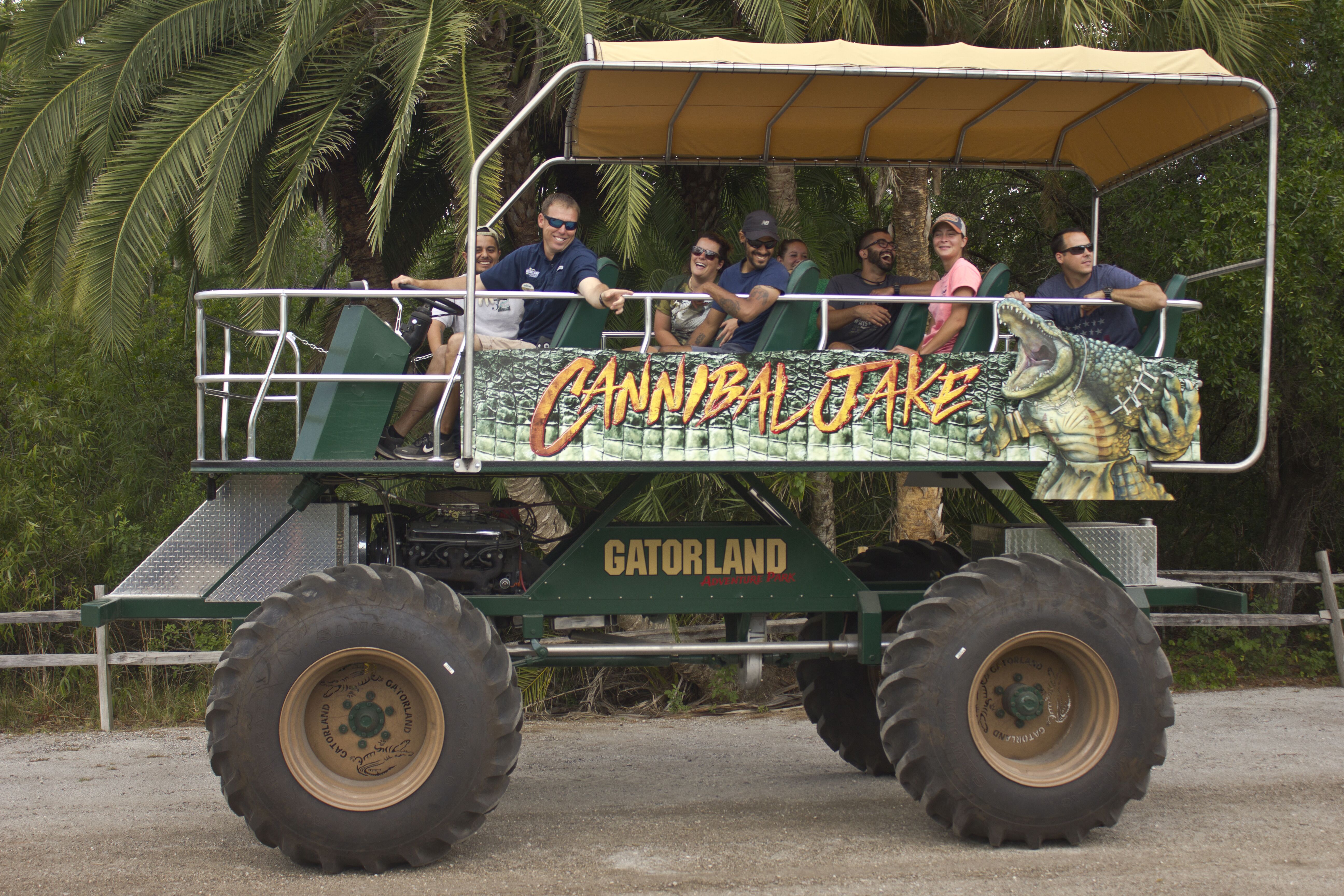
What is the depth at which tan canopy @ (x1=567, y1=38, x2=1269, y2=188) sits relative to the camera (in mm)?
4891

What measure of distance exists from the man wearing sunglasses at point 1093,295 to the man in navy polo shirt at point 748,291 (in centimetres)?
118

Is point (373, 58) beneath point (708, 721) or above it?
above

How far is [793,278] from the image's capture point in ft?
17.3

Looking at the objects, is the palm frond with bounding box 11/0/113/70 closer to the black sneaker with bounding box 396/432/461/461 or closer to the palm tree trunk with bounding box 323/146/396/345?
the palm tree trunk with bounding box 323/146/396/345

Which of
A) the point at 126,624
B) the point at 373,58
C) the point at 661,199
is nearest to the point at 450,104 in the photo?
the point at 373,58

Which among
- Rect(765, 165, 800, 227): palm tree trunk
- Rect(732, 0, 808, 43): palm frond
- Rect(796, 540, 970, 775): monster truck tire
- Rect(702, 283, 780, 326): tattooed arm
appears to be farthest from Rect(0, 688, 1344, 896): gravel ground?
Rect(732, 0, 808, 43): palm frond

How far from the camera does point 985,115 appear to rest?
609 cm

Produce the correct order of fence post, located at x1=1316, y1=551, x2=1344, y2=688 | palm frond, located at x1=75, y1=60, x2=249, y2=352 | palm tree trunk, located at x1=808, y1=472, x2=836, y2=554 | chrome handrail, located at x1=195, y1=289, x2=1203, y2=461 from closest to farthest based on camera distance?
1. chrome handrail, located at x1=195, y1=289, x2=1203, y2=461
2. palm frond, located at x1=75, y1=60, x2=249, y2=352
3. palm tree trunk, located at x1=808, y1=472, x2=836, y2=554
4. fence post, located at x1=1316, y1=551, x2=1344, y2=688

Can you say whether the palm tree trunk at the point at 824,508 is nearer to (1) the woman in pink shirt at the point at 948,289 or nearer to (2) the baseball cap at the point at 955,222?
(1) the woman in pink shirt at the point at 948,289

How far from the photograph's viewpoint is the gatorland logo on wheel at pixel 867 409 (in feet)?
16.2

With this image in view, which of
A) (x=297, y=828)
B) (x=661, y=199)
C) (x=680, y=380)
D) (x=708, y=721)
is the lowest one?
(x=708, y=721)

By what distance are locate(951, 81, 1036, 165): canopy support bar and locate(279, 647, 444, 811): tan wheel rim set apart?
12.7 ft

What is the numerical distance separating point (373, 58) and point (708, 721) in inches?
234

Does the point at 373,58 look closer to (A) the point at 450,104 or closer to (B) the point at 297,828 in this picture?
(A) the point at 450,104
